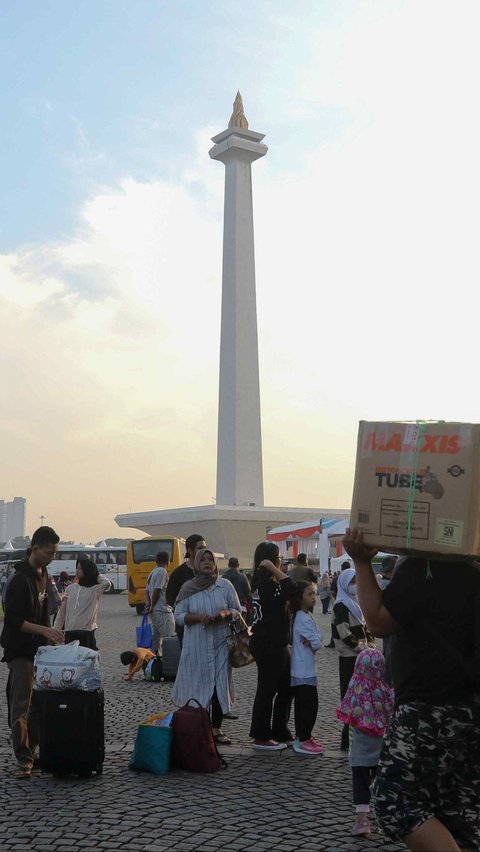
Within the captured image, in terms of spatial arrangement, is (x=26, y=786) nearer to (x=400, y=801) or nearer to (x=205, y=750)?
(x=205, y=750)

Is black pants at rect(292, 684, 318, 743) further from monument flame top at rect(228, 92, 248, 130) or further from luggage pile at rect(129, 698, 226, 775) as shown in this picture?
monument flame top at rect(228, 92, 248, 130)

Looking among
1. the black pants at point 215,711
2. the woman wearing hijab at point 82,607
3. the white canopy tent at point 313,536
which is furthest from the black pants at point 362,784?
the white canopy tent at point 313,536

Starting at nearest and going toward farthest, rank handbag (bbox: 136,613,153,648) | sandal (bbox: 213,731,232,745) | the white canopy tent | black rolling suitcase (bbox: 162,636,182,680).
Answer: sandal (bbox: 213,731,232,745)
black rolling suitcase (bbox: 162,636,182,680)
handbag (bbox: 136,613,153,648)
the white canopy tent

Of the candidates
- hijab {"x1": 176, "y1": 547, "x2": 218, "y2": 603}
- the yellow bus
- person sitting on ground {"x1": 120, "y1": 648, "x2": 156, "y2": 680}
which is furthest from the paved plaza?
the yellow bus

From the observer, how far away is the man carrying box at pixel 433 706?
332 centimetres

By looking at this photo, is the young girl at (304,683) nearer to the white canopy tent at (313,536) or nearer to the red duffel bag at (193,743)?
the red duffel bag at (193,743)

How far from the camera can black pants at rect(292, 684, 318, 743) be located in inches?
301

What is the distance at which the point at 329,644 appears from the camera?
18.2m

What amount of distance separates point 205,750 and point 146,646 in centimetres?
748

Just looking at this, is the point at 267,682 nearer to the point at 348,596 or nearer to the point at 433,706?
the point at 348,596

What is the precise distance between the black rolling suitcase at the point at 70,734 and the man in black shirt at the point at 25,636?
12.1 inches

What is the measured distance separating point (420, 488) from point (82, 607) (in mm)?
5684

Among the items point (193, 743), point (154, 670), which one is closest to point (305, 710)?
point (193, 743)

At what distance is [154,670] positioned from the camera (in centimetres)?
1238
